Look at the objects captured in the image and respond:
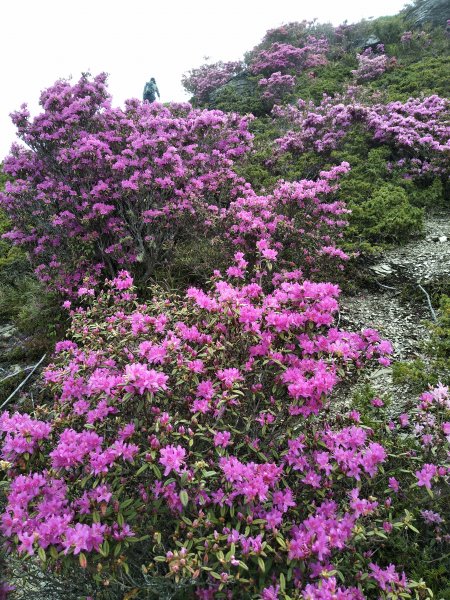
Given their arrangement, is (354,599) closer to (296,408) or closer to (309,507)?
(309,507)

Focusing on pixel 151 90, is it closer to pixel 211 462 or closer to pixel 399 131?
pixel 399 131

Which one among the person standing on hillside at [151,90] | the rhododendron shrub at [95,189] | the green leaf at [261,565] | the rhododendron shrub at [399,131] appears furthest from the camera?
the person standing on hillside at [151,90]

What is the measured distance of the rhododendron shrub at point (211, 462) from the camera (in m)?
1.81

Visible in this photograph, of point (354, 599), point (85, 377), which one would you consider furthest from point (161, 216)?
point (354, 599)

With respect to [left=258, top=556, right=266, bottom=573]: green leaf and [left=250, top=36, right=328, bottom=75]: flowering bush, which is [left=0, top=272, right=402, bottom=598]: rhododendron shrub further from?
[left=250, top=36, right=328, bottom=75]: flowering bush

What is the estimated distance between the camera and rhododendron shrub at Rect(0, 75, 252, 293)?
18.7ft

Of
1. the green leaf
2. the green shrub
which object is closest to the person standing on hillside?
the green shrub

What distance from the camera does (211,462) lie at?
2.13 m

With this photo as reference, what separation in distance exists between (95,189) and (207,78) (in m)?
15.9

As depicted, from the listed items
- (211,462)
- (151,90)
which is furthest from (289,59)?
(211,462)

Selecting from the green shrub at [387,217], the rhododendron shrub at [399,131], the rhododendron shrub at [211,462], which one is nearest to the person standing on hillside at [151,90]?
the rhododendron shrub at [399,131]

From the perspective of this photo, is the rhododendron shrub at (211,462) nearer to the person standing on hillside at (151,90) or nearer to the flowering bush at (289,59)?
the person standing on hillside at (151,90)

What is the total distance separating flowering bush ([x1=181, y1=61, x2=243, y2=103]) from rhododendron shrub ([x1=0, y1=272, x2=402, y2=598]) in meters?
18.0

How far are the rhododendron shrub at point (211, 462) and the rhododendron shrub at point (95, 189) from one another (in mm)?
3184
